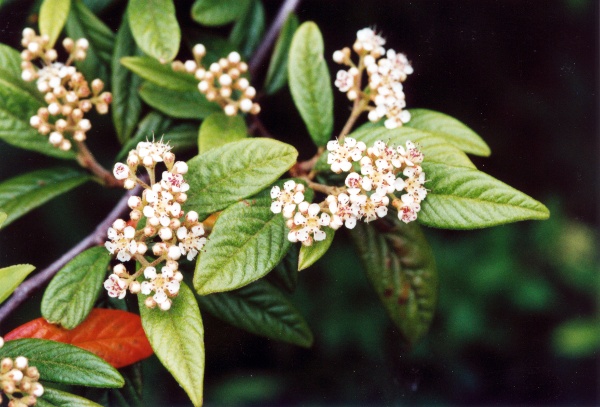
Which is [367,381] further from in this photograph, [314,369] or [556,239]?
[556,239]

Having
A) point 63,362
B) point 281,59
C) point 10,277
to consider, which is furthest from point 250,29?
point 63,362

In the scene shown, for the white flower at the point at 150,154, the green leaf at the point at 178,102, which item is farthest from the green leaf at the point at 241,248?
the green leaf at the point at 178,102

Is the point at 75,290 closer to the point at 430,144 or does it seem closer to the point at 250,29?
the point at 430,144

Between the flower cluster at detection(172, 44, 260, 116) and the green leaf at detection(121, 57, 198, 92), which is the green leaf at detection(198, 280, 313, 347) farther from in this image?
the green leaf at detection(121, 57, 198, 92)

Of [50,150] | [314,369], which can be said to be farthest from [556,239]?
[50,150]

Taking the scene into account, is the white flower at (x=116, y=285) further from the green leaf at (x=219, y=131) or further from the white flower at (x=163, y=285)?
the green leaf at (x=219, y=131)

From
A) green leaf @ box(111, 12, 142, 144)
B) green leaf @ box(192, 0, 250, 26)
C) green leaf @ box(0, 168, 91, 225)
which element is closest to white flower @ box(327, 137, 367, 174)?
green leaf @ box(192, 0, 250, 26)
